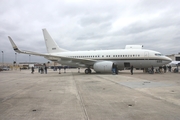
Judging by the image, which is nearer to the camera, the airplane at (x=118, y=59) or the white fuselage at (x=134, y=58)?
the airplane at (x=118, y=59)

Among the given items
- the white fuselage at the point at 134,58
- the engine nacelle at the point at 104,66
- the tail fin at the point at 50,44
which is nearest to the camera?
the engine nacelle at the point at 104,66

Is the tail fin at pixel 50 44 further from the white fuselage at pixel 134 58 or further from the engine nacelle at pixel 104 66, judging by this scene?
the engine nacelle at pixel 104 66

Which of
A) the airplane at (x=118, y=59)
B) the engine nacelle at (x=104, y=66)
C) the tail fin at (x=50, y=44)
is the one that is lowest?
the engine nacelle at (x=104, y=66)

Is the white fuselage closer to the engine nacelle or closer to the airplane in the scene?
the airplane

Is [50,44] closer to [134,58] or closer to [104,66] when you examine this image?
[104,66]

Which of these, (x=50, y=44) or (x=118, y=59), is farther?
(x=50, y=44)

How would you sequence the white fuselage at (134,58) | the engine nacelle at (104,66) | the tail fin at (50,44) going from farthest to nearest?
the tail fin at (50,44)
the white fuselage at (134,58)
the engine nacelle at (104,66)

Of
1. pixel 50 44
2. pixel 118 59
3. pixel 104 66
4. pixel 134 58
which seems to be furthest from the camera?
pixel 50 44

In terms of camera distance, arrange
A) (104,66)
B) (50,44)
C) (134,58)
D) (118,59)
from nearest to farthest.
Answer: (104,66) < (134,58) < (118,59) < (50,44)

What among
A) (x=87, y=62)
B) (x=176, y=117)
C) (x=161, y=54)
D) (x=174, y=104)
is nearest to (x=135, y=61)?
(x=161, y=54)

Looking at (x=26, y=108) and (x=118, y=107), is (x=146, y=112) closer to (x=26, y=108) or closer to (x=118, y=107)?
(x=118, y=107)

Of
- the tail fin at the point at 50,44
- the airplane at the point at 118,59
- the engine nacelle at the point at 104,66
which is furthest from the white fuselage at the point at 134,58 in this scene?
the tail fin at the point at 50,44

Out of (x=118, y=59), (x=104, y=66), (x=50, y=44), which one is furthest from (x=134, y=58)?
(x=50, y=44)

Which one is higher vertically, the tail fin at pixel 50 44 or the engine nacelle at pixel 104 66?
the tail fin at pixel 50 44
